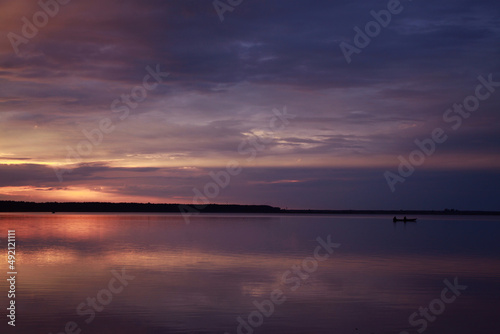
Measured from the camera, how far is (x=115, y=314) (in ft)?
56.1

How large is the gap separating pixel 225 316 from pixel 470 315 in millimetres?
8644

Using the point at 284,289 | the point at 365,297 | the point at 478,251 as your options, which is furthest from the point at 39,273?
the point at 478,251

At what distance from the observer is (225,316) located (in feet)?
55.7

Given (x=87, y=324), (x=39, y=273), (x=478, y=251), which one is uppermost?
(x=478, y=251)

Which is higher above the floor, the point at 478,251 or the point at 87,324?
the point at 478,251

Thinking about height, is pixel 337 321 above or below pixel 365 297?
below

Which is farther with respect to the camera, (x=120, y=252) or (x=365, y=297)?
(x=120, y=252)

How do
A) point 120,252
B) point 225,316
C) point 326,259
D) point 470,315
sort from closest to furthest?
point 225,316, point 470,315, point 326,259, point 120,252

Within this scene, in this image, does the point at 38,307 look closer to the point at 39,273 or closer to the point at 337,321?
the point at 39,273

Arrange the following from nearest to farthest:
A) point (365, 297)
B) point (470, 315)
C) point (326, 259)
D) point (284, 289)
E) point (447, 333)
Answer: point (447, 333), point (470, 315), point (365, 297), point (284, 289), point (326, 259)

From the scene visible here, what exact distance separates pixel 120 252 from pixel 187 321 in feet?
70.1

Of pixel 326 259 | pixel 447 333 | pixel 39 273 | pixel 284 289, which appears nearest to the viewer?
pixel 447 333

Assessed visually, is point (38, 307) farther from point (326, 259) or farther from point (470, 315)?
point (326, 259)

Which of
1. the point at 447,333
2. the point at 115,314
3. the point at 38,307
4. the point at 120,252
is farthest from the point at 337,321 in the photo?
the point at 120,252
